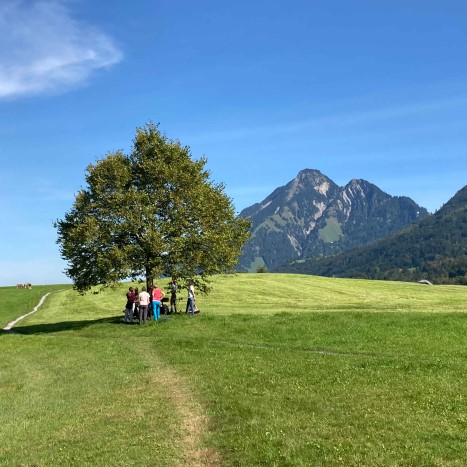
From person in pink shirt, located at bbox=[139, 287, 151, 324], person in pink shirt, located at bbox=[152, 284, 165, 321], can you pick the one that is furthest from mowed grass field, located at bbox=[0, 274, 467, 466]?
person in pink shirt, located at bbox=[152, 284, 165, 321]

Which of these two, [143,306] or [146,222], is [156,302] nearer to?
[143,306]

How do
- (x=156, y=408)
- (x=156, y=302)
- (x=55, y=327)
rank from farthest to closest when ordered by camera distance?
1. (x=55, y=327)
2. (x=156, y=302)
3. (x=156, y=408)

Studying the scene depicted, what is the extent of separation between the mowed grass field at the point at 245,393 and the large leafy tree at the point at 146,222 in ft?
21.3

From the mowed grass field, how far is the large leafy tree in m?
6.50

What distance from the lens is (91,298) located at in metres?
79.3

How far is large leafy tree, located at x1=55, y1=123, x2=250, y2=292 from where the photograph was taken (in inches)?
1767

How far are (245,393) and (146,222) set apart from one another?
28.1 m

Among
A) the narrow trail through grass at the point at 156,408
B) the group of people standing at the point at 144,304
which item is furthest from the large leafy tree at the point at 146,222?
the narrow trail through grass at the point at 156,408

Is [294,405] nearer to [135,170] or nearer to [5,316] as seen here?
[135,170]

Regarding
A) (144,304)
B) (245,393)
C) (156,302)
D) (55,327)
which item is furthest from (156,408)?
(55,327)

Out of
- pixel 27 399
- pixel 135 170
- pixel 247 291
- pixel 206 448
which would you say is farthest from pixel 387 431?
pixel 247 291

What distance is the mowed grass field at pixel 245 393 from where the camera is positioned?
46.2ft

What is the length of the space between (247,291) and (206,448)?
63.3 metres

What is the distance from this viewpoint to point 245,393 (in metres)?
20.0
